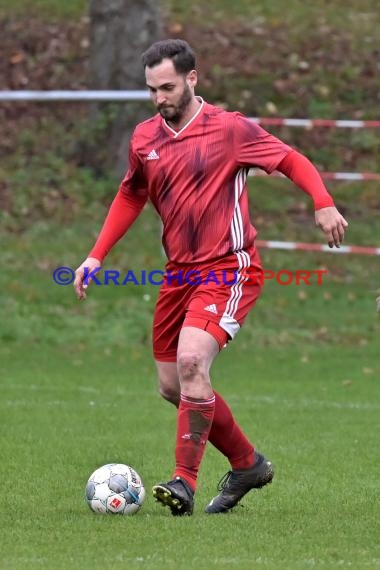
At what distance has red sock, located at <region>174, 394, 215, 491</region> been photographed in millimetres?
6531

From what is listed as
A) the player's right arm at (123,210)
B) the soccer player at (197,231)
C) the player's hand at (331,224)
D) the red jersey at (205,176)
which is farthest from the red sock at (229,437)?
the player's hand at (331,224)

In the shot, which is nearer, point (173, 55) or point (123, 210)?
point (173, 55)

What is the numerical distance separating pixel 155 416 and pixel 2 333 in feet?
12.9

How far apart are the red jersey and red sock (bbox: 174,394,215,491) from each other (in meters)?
0.72

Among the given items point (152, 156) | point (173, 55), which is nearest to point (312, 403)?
point (152, 156)

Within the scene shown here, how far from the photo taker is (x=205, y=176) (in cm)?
670

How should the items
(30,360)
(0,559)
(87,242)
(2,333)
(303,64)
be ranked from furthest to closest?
(303,64) → (87,242) → (2,333) → (30,360) → (0,559)

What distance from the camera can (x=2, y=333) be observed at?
13820mm

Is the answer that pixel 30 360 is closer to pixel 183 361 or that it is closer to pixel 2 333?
pixel 2 333

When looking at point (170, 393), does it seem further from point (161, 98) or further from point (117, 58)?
point (117, 58)

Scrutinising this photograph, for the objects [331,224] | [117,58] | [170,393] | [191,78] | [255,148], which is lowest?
[117,58]

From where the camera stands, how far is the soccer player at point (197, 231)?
21.4 ft

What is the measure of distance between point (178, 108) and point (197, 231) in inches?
24.1

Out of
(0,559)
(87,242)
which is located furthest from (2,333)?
(0,559)
